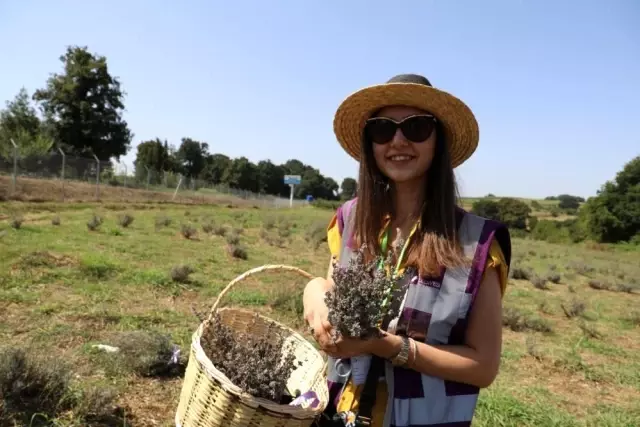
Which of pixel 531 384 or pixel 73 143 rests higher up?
pixel 73 143

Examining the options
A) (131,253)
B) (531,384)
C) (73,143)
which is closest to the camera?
(531,384)

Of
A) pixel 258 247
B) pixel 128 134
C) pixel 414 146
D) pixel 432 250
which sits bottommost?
pixel 258 247

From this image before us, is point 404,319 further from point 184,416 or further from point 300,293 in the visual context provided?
point 300,293

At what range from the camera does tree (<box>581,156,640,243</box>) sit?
128 ft

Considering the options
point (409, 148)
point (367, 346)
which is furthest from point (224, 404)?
point (409, 148)

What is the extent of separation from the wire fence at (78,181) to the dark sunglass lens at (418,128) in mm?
17805

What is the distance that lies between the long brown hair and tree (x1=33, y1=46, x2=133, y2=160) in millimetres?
40416

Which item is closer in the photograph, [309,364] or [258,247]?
[309,364]

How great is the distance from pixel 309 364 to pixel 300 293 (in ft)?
15.8

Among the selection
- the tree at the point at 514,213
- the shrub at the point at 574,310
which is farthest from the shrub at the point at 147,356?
the tree at the point at 514,213

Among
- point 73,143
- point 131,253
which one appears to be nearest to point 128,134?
point 73,143

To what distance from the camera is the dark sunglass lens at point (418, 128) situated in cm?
165

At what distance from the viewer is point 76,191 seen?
2044 centimetres

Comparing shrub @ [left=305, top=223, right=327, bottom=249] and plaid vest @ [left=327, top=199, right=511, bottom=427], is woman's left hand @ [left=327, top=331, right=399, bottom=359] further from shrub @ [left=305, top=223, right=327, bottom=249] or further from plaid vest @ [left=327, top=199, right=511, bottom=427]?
shrub @ [left=305, top=223, right=327, bottom=249]
